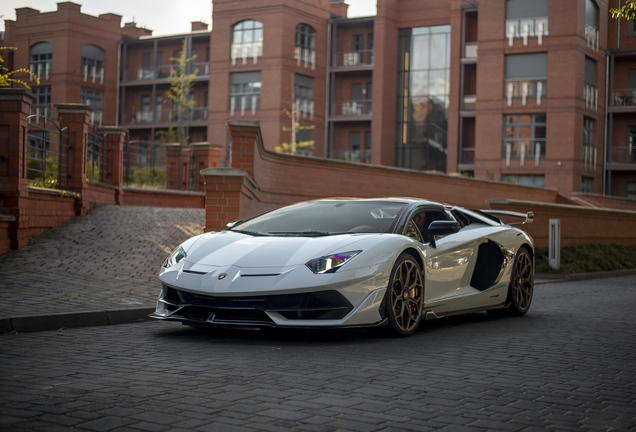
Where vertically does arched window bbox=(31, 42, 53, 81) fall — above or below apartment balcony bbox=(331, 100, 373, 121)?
above

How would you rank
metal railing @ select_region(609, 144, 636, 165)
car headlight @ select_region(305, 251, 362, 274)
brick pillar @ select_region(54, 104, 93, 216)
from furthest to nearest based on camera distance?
metal railing @ select_region(609, 144, 636, 165) → brick pillar @ select_region(54, 104, 93, 216) → car headlight @ select_region(305, 251, 362, 274)

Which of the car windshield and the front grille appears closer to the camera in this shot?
the front grille

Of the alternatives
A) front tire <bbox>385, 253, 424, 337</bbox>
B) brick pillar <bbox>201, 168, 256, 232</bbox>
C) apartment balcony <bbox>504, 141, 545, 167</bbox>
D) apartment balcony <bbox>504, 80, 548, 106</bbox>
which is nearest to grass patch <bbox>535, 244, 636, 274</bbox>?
brick pillar <bbox>201, 168, 256, 232</bbox>

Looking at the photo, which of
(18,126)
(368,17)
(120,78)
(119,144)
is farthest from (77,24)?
(18,126)

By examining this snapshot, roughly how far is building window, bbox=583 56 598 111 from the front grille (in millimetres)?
46621

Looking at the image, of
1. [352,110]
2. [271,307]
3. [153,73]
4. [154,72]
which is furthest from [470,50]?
[271,307]

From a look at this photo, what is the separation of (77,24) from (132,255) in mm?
56293

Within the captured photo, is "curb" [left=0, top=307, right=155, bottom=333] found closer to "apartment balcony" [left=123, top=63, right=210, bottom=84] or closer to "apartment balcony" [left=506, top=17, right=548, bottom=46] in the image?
"apartment balcony" [left=506, top=17, right=548, bottom=46]

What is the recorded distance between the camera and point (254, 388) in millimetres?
5191

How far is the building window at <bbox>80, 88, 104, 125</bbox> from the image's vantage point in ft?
217

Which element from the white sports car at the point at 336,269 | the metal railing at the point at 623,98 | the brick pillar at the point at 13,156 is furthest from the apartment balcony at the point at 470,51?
the white sports car at the point at 336,269

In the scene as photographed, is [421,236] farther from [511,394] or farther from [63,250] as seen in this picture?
[63,250]

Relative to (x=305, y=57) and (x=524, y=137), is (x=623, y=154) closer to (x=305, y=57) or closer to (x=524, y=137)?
(x=524, y=137)

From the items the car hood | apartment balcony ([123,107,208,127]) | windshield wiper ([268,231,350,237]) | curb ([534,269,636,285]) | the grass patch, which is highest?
apartment balcony ([123,107,208,127])
